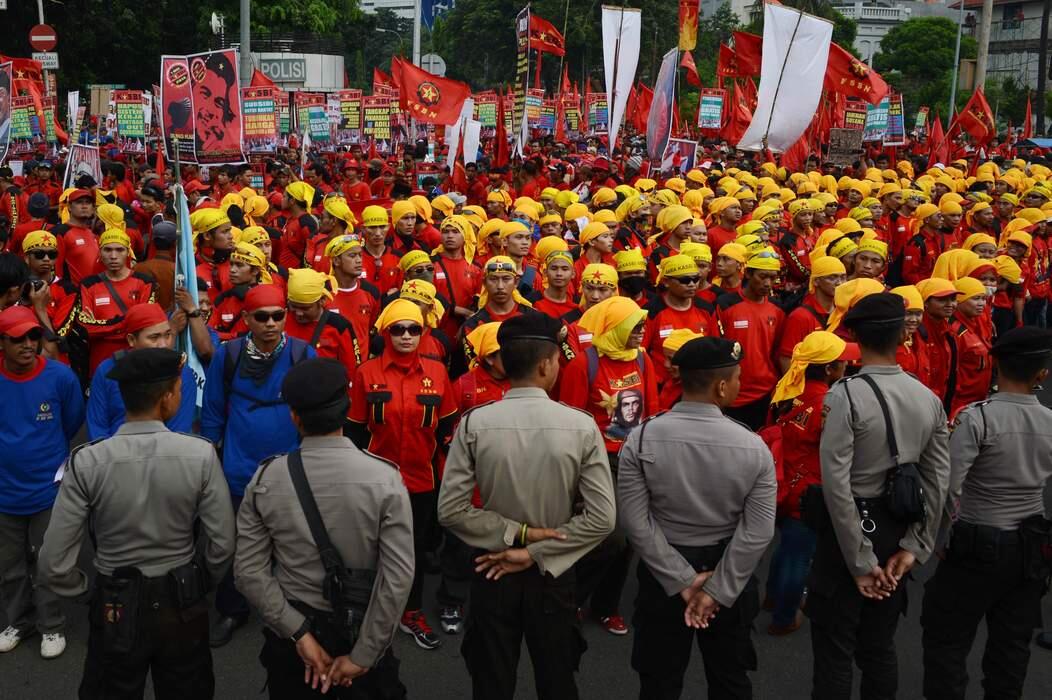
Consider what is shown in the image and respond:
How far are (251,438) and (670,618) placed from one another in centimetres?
236

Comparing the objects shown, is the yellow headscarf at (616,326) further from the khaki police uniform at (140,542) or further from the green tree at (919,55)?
the green tree at (919,55)

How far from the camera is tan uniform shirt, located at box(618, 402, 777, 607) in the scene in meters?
3.60

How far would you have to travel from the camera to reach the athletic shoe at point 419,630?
5273 millimetres

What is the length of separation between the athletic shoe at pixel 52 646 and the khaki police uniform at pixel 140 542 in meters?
1.69

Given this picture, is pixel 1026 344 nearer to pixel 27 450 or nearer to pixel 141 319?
pixel 141 319

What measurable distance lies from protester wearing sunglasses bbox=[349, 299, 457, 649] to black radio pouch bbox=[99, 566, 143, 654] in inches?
69.2

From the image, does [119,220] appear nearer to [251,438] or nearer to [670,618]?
[251,438]

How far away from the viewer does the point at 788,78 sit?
1350 cm

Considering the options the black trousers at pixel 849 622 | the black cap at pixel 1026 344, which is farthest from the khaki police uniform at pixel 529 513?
the black cap at pixel 1026 344

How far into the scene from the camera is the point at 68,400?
16.5 feet

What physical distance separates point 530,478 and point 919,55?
62.4 metres

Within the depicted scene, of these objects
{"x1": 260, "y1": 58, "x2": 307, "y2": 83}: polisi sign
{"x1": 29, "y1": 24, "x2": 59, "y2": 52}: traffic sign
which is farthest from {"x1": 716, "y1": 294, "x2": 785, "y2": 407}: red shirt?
{"x1": 260, "y1": 58, "x2": 307, "y2": 83}: polisi sign

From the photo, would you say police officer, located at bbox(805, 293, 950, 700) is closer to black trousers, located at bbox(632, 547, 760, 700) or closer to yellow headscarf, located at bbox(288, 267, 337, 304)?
black trousers, located at bbox(632, 547, 760, 700)

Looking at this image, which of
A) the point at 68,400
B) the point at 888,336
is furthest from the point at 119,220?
the point at 888,336
